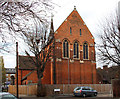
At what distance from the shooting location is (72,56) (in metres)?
42.5

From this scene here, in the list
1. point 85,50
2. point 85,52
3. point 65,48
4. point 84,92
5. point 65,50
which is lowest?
point 84,92

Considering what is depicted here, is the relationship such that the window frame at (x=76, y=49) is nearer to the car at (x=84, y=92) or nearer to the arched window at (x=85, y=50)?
the arched window at (x=85, y=50)

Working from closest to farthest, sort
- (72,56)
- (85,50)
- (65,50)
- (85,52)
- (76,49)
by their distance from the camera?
(65,50)
(72,56)
(76,49)
(85,50)
(85,52)

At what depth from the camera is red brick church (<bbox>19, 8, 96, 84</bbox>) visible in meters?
41.1

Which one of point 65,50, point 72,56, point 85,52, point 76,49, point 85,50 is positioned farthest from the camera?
point 85,52

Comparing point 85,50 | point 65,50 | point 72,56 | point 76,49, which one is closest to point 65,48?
point 65,50

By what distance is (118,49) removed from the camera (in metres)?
16.1

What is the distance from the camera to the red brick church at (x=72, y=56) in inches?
1617

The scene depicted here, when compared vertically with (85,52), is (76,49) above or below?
above

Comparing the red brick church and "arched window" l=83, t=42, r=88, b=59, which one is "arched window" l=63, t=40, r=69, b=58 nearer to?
the red brick church

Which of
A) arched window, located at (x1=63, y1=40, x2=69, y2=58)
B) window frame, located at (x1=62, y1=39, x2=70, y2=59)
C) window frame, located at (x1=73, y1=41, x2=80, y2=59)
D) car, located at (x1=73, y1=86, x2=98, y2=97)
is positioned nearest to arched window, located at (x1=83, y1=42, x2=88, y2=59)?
window frame, located at (x1=73, y1=41, x2=80, y2=59)

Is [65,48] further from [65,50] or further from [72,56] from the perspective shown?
[72,56]

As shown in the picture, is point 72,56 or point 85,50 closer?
point 72,56

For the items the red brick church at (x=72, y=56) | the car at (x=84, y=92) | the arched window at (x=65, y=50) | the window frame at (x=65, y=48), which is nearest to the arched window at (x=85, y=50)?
the red brick church at (x=72, y=56)
